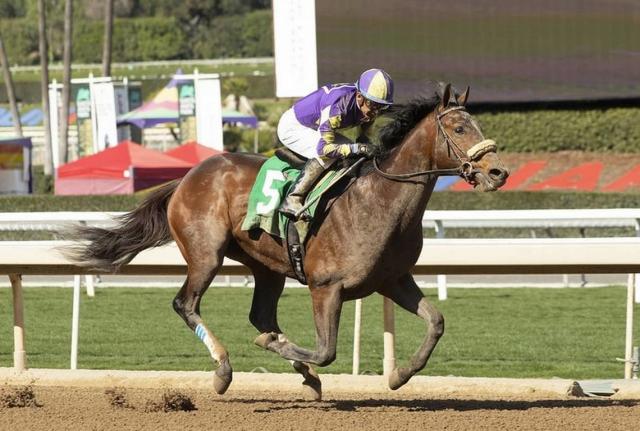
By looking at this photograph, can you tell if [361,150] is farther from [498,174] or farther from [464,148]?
[498,174]

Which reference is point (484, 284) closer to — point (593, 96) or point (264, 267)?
point (264, 267)

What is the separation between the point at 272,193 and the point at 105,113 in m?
21.6

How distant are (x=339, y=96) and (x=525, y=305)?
17.9 feet

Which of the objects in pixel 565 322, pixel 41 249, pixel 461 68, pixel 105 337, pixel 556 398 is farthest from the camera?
pixel 461 68

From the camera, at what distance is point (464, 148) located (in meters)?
5.75

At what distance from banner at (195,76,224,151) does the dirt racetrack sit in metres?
18.1

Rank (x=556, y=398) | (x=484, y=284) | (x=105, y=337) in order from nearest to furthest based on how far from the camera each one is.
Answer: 1. (x=556, y=398)
2. (x=105, y=337)
3. (x=484, y=284)

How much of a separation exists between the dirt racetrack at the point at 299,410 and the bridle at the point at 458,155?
1.07 m

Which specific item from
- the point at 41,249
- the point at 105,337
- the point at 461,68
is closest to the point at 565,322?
the point at 105,337

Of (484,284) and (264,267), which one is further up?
(264,267)

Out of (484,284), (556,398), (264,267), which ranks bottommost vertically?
(484,284)

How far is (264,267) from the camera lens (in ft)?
22.2

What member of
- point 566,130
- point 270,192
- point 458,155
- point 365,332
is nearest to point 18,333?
point 270,192

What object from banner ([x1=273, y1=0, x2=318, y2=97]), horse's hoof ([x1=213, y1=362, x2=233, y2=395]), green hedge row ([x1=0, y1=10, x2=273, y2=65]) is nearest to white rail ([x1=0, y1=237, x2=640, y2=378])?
horse's hoof ([x1=213, y1=362, x2=233, y2=395])
